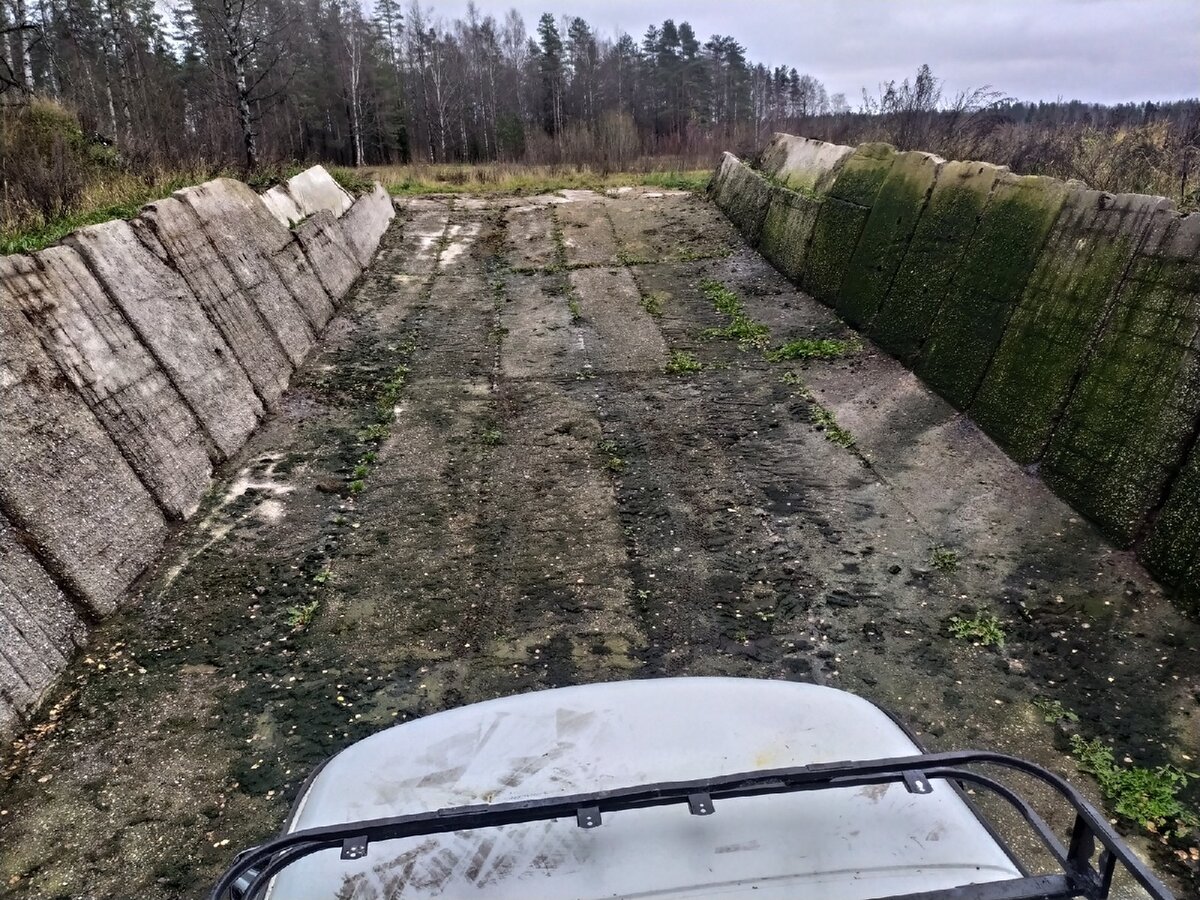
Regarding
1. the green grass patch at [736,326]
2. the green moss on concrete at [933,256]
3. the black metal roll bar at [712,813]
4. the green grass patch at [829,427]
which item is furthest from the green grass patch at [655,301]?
the black metal roll bar at [712,813]

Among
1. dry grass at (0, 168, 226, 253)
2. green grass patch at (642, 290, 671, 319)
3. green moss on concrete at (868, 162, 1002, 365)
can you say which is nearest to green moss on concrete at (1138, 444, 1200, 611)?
green moss on concrete at (868, 162, 1002, 365)

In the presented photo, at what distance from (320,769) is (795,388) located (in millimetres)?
6058

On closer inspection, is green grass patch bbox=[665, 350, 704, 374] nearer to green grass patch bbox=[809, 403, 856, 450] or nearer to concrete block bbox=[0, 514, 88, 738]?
green grass patch bbox=[809, 403, 856, 450]

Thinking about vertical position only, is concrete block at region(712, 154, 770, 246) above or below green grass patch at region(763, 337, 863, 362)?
above

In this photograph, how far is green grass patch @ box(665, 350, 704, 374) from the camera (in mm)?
7750

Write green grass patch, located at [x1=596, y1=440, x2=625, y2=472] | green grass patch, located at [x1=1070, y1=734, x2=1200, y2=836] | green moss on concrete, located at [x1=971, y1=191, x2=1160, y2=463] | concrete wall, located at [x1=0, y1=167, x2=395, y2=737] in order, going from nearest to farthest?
green grass patch, located at [x1=1070, y1=734, x2=1200, y2=836]
concrete wall, located at [x1=0, y1=167, x2=395, y2=737]
green moss on concrete, located at [x1=971, y1=191, x2=1160, y2=463]
green grass patch, located at [x1=596, y1=440, x2=625, y2=472]

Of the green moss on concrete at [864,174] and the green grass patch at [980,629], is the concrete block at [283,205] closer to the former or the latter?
the green moss on concrete at [864,174]

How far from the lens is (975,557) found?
184 inches

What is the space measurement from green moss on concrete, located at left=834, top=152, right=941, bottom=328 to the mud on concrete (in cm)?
93

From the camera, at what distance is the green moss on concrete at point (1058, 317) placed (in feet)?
16.9

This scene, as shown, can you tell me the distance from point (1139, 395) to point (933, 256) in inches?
120

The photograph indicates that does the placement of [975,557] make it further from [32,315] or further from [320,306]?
[320,306]

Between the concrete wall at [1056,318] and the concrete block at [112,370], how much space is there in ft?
18.8

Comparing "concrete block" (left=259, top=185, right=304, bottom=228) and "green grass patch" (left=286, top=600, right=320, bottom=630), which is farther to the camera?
"concrete block" (left=259, top=185, right=304, bottom=228)
